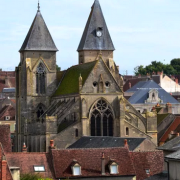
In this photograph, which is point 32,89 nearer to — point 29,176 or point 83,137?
point 83,137

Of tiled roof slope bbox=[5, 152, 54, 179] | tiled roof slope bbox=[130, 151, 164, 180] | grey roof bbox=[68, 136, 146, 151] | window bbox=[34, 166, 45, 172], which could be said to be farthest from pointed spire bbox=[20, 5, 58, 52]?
window bbox=[34, 166, 45, 172]

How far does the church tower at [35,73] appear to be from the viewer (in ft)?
373

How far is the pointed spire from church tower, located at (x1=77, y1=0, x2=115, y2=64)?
13.3 ft

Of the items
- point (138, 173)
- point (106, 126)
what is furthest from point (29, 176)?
point (106, 126)

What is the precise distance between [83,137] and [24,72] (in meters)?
15.6

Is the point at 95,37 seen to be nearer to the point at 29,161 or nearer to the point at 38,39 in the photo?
the point at 38,39

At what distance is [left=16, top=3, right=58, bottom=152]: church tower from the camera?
11362 cm

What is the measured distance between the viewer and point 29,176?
70312 millimetres

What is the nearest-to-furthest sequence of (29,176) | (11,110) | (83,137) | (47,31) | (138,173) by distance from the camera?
(29,176) → (138,173) → (83,137) → (47,31) → (11,110)

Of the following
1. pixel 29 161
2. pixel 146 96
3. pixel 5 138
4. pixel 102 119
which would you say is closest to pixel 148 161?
pixel 29 161

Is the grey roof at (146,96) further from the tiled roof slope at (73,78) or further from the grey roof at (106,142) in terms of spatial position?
the grey roof at (106,142)

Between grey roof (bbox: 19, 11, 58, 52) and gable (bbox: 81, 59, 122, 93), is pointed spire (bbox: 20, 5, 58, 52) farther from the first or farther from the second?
gable (bbox: 81, 59, 122, 93)

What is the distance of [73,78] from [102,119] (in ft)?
22.3

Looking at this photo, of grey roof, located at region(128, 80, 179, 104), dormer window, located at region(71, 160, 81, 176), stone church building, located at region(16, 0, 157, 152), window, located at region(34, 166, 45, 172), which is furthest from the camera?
grey roof, located at region(128, 80, 179, 104)
